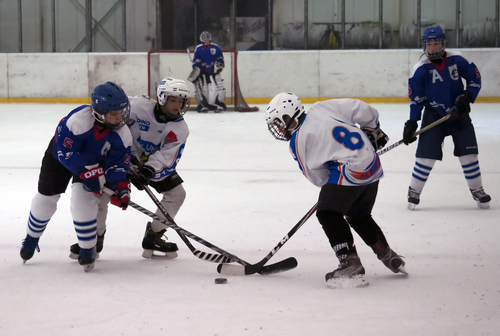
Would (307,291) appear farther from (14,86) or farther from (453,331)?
(14,86)

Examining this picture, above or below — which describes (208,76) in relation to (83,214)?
above

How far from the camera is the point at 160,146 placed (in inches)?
107

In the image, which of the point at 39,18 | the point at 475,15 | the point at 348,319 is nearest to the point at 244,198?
the point at 348,319

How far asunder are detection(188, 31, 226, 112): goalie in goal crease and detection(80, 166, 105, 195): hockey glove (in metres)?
7.18

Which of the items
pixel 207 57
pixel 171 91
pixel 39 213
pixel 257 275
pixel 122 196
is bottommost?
Answer: pixel 257 275

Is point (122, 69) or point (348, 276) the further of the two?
point (122, 69)

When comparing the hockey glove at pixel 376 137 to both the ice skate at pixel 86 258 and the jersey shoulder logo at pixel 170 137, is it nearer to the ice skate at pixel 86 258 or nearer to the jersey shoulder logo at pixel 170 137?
the jersey shoulder logo at pixel 170 137

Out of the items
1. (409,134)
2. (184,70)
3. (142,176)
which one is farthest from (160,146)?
(184,70)

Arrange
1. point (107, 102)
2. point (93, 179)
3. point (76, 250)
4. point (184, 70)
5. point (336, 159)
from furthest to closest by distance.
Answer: point (184, 70) < point (76, 250) < point (93, 179) < point (107, 102) < point (336, 159)

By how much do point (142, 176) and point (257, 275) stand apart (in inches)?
A: 26.3

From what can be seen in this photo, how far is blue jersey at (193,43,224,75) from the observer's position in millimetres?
→ 9469

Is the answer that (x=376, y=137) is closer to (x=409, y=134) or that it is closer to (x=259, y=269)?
(x=259, y=269)

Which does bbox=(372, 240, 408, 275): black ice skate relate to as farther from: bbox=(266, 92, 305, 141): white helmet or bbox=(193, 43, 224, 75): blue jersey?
bbox=(193, 43, 224, 75): blue jersey

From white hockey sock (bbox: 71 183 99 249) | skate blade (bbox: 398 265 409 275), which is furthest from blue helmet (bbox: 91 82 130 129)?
skate blade (bbox: 398 265 409 275)
